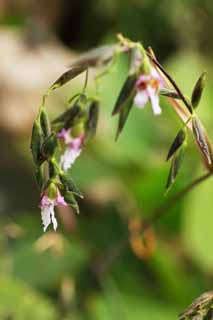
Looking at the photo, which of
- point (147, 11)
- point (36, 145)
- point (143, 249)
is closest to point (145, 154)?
→ point (143, 249)

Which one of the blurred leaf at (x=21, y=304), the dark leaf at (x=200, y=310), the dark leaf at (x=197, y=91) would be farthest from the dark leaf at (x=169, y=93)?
the blurred leaf at (x=21, y=304)

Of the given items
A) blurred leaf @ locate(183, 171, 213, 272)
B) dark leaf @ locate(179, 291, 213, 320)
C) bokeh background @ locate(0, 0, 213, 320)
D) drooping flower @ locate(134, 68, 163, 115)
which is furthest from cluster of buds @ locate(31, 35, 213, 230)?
blurred leaf @ locate(183, 171, 213, 272)

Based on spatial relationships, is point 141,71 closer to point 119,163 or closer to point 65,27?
point 119,163

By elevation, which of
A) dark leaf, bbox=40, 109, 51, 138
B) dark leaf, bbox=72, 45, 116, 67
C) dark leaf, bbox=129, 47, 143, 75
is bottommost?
dark leaf, bbox=40, 109, 51, 138

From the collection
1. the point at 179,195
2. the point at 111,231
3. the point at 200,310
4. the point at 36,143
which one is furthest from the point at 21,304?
the point at 36,143

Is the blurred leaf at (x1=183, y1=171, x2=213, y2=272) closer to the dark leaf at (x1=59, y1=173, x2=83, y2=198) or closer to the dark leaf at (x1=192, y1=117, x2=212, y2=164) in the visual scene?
the dark leaf at (x1=192, y1=117, x2=212, y2=164)

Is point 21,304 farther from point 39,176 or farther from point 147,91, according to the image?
point 147,91
